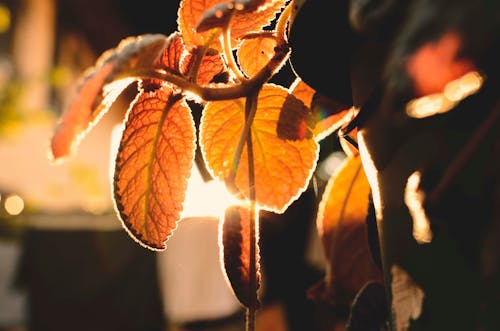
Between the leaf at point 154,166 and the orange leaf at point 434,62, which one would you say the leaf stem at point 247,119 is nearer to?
the leaf at point 154,166

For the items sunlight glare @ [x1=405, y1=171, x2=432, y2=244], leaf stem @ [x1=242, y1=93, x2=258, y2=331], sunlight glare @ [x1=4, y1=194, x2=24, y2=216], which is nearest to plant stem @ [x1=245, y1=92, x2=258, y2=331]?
Result: leaf stem @ [x1=242, y1=93, x2=258, y2=331]

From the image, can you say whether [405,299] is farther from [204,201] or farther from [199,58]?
[204,201]

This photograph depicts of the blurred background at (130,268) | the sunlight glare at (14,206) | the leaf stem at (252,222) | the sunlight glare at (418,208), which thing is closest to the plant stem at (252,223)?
the leaf stem at (252,222)

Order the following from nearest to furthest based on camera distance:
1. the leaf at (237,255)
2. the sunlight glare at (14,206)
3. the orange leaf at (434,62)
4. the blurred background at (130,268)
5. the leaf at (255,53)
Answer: the orange leaf at (434,62) → the leaf at (237,255) → the leaf at (255,53) → the blurred background at (130,268) → the sunlight glare at (14,206)

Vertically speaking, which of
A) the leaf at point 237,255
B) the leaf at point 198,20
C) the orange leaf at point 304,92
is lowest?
the leaf at point 237,255

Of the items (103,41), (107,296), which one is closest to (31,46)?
(103,41)

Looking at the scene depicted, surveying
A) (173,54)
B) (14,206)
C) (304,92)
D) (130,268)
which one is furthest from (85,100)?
(14,206)

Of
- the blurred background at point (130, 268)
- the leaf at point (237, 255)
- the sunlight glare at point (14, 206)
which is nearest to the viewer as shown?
the leaf at point (237, 255)
